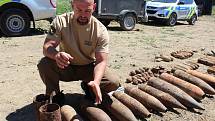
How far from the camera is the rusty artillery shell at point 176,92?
509 cm

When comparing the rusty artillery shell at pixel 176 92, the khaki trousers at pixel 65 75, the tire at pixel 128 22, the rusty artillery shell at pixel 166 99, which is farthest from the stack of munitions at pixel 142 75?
the tire at pixel 128 22

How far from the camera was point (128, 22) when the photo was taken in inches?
568

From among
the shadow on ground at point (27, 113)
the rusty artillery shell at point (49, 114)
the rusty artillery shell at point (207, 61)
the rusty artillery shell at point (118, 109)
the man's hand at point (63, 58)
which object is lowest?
the shadow on ground at point (27, 113)

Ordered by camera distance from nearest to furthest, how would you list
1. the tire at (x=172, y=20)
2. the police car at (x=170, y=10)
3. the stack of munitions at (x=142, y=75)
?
the stack of munitions at (x=142, y=75)
the police car at (x=170, y=10)
the tire at (x=172, y=20)

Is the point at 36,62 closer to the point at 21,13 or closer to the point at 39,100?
the point at 39,100

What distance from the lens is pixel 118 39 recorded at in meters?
11.6

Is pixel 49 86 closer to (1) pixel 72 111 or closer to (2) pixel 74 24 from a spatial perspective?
(1) pixel 72 111

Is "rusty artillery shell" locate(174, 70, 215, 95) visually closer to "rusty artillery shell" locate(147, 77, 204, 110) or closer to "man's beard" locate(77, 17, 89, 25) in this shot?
"rusty artillery shell" locate(147, 77, 204, 110)

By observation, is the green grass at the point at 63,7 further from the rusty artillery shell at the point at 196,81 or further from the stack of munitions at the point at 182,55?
the rusty artillery shell at the point at 196,81

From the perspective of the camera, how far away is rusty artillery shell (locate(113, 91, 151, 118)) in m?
4.62

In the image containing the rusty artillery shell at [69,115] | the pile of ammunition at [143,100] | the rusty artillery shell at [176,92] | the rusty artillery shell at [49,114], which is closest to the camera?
the rusty artillery shell at [49,114]

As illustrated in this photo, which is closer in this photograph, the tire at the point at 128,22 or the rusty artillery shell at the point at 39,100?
the rusty artillery shell at the point at 39,100

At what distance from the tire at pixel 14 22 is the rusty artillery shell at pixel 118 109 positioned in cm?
708

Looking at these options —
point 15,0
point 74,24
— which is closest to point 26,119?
point 74,24
